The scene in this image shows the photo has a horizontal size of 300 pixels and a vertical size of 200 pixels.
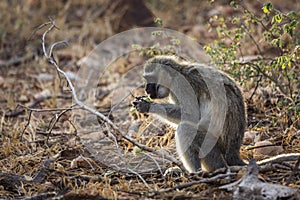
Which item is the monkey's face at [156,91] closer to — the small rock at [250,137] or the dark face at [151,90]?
the dark face at [151,90]

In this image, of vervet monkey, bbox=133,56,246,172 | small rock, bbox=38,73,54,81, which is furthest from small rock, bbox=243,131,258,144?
small rock, bbox=38,73,54,81

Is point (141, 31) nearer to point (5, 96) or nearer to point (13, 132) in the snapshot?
point (5, 96)

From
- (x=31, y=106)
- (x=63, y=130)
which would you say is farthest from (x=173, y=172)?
(x=31, y=106)

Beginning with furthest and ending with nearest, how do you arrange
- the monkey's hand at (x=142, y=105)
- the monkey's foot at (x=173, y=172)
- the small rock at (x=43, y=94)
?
the small rock at (x=43, y=94) → the monkey's hand at (x=142, y=105) → the monkey's foot at (x=173, y=172)

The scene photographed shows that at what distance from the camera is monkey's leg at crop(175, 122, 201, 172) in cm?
468

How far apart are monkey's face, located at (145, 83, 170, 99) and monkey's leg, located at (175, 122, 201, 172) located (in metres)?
0.58


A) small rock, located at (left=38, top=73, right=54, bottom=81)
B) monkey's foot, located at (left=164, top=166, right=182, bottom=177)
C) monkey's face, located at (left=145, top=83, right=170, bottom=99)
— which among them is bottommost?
monkey's foot, located at (left=164, top=166, right=182, bottom=177)

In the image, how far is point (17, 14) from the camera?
10.1 metres

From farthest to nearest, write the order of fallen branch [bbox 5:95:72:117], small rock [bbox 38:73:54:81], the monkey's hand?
small rock [bbox 38:73:54:81], fallen branch [bbox 5:95:72:117], the monkey's hand

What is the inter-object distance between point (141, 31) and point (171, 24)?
2.64 feet

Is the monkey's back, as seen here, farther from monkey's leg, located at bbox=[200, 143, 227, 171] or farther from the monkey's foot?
the monkey's foot

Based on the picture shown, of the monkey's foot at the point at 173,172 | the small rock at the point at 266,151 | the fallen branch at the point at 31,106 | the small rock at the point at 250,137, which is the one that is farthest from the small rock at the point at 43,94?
the small rock at the point at 266,151

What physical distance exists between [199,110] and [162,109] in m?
0.36

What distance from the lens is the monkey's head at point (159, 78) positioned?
526 cm
